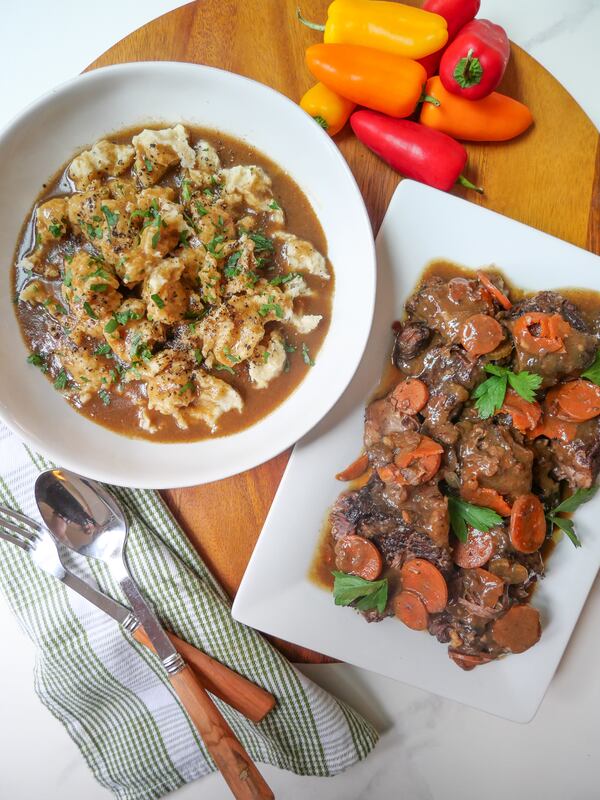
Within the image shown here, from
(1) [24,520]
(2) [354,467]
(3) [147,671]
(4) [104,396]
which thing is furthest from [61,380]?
(3) [147,671]

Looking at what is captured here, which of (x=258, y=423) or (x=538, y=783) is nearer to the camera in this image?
(x=258, y=423)

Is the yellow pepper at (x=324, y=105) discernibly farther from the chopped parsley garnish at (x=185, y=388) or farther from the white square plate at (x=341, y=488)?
the chopped parsley garnish at (x=185, y=388)

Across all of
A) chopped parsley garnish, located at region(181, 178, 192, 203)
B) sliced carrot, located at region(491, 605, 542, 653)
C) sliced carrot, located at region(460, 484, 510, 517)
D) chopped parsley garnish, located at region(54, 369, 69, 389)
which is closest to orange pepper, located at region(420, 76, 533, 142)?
chopped parsley garnish, located at region(181, 178, 192, 203)

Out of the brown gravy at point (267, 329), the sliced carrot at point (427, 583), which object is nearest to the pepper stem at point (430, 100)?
the brown gravy at point (267, 329)

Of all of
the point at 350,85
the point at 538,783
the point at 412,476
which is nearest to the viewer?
the point at 412,476

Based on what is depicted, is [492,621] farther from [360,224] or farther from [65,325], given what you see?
[65,325]

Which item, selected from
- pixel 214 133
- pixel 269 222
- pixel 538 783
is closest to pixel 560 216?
pixel 269 222
